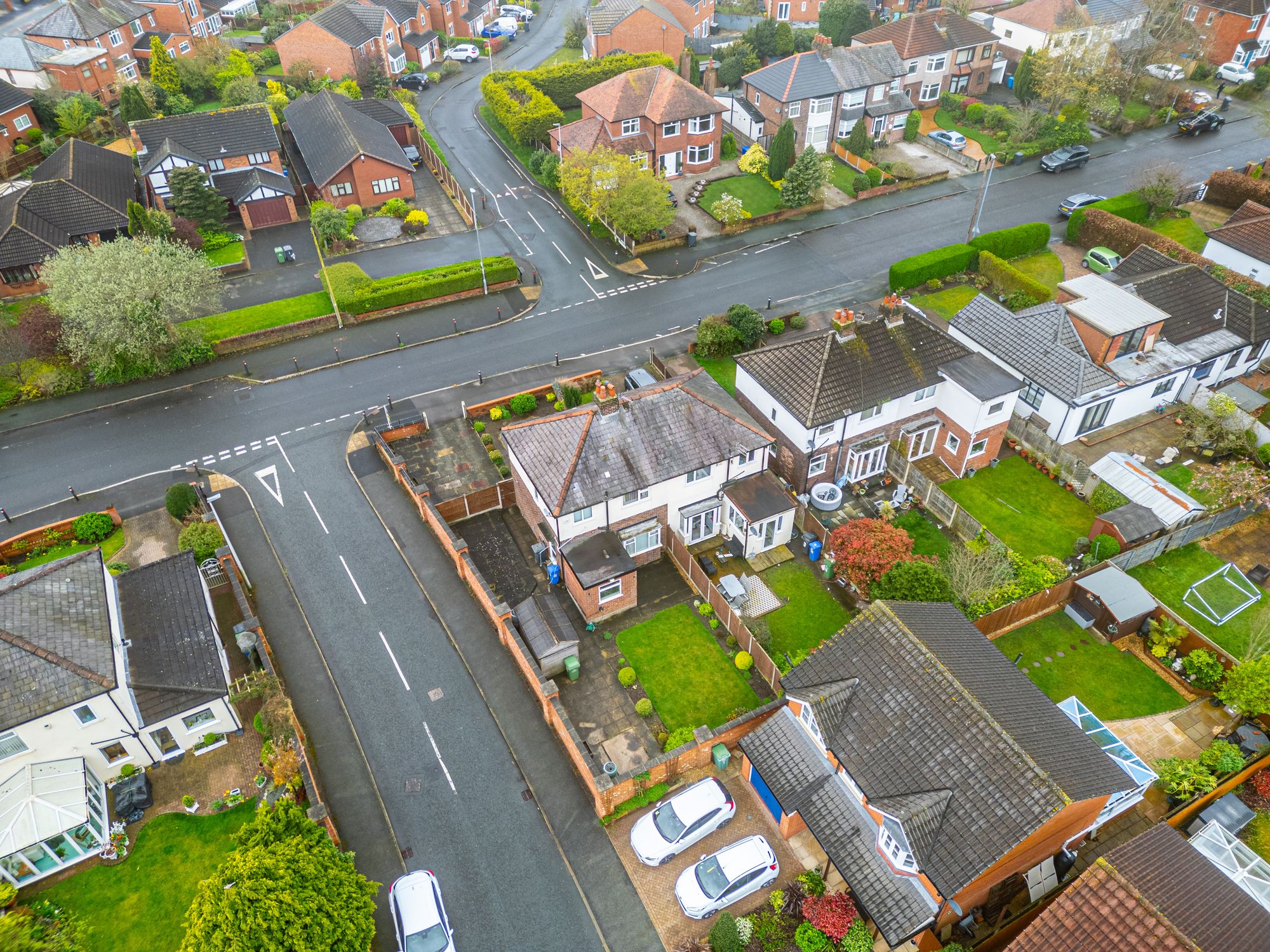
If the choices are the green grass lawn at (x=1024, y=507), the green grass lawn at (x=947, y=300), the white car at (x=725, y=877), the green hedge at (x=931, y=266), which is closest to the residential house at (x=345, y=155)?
the green hedge at (x=931, y=266)

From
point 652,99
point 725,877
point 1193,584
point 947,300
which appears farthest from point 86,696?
point 652,99

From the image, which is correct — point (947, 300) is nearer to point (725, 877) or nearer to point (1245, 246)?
point (1245, 246)

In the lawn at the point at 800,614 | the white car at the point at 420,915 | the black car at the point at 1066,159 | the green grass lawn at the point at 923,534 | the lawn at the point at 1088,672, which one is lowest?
the lawn at the point at 800,614

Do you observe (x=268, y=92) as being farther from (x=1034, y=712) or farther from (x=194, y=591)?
(x=1034, y=712)

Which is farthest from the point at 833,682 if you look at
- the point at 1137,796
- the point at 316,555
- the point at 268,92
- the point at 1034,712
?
the point at 268,92

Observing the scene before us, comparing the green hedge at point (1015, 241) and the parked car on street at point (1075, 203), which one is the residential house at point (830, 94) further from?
the green hedge at point (1015, 241)
